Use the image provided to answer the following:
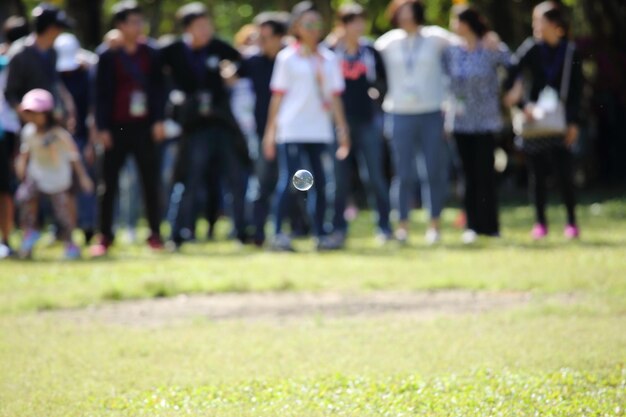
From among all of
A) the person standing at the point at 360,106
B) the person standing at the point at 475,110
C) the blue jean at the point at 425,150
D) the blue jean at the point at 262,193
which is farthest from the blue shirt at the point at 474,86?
the blue jean at the point at 262,193

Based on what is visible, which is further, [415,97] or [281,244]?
[415,97]

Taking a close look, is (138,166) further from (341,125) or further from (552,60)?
(552,60)

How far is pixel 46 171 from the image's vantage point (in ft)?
46.1

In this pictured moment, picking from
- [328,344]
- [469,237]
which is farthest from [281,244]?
[328,344]

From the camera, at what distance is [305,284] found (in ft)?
36.9

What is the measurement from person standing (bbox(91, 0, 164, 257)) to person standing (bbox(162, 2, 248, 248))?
0.22m

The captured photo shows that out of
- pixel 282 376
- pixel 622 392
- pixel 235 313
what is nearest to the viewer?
pixel 622 392

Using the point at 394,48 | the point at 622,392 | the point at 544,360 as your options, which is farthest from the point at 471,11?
the point at 622,392

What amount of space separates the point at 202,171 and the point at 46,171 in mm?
1666

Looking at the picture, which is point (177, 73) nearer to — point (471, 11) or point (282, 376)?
point (471, 11)

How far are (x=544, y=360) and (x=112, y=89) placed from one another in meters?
8.00

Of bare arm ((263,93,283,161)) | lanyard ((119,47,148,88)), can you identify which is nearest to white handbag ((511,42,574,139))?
bare arm ((263,93,283,161))

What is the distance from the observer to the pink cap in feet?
44.6

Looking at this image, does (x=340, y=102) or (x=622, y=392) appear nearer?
(x=622, y=392)
